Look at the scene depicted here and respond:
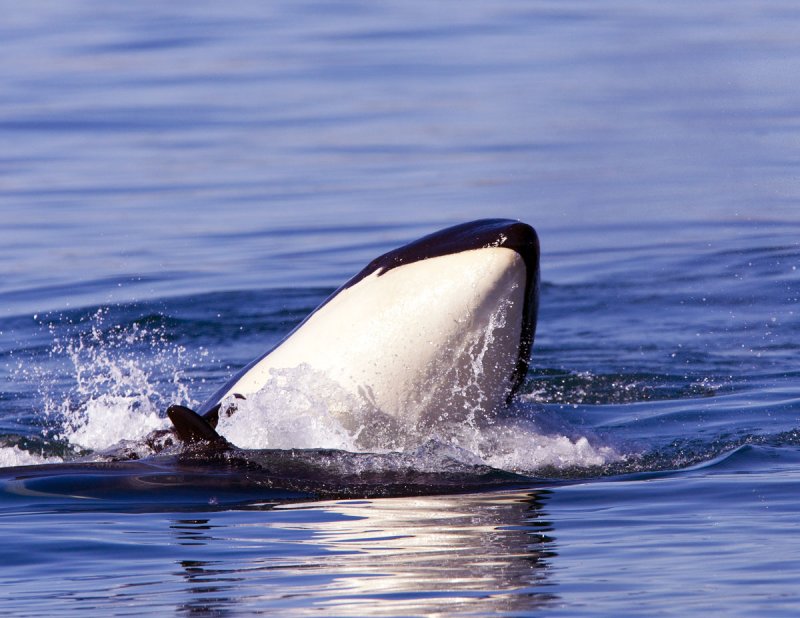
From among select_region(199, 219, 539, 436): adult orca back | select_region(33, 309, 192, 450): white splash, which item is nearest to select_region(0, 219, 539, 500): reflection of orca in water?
select_region(199, 219, 539, 436): adult orca back

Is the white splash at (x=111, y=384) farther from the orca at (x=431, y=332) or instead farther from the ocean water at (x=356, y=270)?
the orca at (x=431, y=332)

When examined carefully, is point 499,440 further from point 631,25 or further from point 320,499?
point 631,25

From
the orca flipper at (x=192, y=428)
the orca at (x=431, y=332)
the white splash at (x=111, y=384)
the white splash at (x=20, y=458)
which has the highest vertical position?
the orca at (x=431, y=332)

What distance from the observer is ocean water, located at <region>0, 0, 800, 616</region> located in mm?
6656

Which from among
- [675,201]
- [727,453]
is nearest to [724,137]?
[675,201]

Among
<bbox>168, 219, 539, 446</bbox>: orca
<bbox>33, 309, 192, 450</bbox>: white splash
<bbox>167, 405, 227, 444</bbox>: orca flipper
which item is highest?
<bbox>168, 219, 539, 446</bbox>: orca

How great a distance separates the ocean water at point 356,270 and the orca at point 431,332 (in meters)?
0.22

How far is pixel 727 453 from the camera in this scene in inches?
354

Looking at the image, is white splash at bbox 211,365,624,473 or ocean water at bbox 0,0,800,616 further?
white splash at bbox 211,365,624,473

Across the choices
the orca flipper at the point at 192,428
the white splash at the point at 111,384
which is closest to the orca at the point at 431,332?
the orca flipper at the point at 192,428

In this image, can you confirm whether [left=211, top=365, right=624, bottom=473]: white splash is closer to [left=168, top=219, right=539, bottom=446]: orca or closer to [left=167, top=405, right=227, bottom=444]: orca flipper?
[left=168, top=219, right=539, bottom=446]: orca

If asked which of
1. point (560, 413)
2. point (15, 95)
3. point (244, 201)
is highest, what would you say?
point (15, 95)

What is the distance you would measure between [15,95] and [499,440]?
20.6 m

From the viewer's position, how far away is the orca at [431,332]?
325 inches
